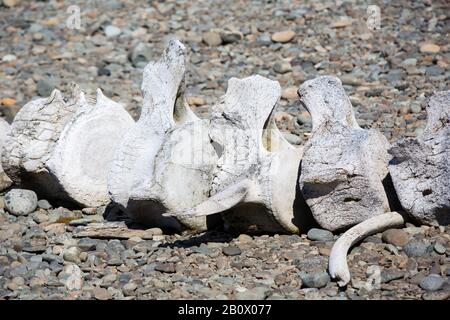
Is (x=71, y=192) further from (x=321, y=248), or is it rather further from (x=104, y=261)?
(x=321, y=248)

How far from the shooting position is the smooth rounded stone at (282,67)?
894cm

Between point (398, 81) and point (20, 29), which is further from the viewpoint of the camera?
point (20, 29)

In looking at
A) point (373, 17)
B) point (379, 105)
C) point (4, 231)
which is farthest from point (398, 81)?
point (4, 231)

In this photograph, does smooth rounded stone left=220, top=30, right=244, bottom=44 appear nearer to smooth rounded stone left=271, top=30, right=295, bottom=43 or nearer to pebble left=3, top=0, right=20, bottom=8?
smooth rounded stone left=271, top=30, right=295, bottom=43

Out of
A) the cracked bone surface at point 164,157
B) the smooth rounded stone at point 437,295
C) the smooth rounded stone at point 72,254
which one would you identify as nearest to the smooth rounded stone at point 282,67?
the cracked bone surface at point 164,157

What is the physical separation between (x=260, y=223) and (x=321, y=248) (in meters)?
0.49

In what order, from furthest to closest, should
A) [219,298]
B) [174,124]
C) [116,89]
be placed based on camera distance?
[116,89] < [174,124] < [219,298]

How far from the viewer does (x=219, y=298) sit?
4.70m

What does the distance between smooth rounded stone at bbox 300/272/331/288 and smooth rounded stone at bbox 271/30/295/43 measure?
511 cm

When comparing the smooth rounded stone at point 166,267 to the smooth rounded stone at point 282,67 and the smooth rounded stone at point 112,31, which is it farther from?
the smooth rounded stone at point 112,31

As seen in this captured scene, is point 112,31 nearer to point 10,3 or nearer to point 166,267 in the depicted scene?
point 10,3


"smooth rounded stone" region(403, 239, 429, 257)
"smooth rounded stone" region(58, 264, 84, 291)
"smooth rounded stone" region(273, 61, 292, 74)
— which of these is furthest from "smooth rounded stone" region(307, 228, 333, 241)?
"smooth rounded stone" region(273, 61, 292, 74)

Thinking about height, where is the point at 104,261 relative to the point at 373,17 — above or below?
below

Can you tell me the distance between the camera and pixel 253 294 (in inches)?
184
